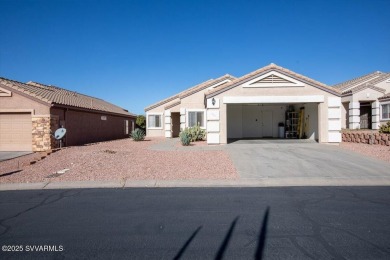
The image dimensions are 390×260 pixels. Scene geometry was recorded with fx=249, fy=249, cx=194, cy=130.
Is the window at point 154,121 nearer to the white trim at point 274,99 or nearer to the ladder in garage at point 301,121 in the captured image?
the white trim at point 274,99

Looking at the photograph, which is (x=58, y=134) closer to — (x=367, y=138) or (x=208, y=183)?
(x=208, y=183)

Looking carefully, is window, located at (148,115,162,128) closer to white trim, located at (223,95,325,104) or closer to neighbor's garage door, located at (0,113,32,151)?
neighbor's garage door, located at (0,113,32,151)

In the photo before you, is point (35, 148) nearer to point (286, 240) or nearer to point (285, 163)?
point (285, 163)

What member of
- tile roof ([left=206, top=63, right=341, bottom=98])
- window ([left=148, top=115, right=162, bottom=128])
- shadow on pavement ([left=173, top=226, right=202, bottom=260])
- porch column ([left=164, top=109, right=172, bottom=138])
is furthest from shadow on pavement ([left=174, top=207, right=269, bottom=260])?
window ([left=148, top=115, right=162, bottom=128])

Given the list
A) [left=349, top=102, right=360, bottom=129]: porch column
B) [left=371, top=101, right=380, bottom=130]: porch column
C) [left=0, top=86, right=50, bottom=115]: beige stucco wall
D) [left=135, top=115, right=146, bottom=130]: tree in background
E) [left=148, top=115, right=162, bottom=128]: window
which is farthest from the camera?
[left=135, top=115, right=146, bottom=130]: tree in background

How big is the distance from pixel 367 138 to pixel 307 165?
7927mm

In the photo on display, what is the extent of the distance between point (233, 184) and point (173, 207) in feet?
8.75

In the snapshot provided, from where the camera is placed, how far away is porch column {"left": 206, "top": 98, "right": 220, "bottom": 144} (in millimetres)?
15469

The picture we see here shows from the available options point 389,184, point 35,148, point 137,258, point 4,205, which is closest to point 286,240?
point 137,258

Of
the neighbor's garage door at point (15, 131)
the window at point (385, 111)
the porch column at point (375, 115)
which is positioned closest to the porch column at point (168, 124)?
the neighbor's garage door at point (15, 131)

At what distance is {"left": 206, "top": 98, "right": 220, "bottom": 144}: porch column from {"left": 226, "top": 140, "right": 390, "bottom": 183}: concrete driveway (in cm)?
266

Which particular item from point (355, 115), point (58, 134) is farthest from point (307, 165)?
point (355, 115)

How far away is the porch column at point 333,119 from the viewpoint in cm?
1512

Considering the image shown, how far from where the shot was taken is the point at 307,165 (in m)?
9.80
